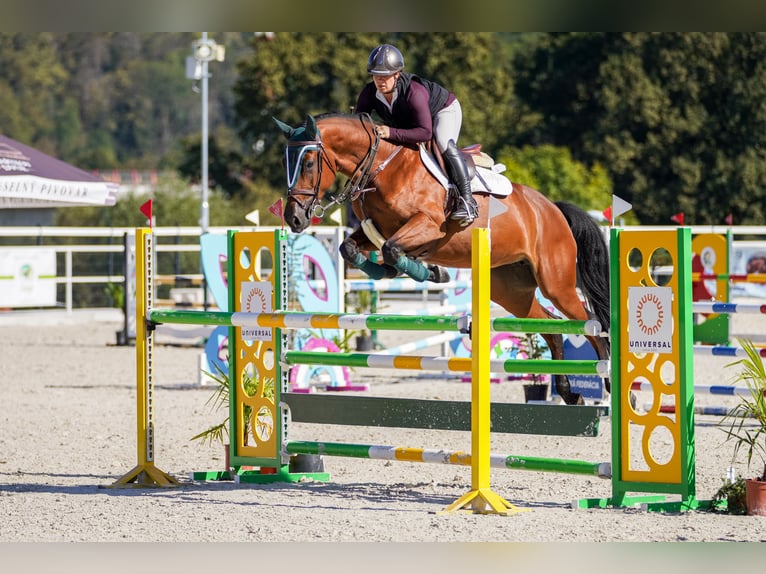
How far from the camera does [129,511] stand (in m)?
5.16

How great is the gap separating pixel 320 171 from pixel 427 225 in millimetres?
646

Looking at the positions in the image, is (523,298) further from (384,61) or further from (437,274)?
(384,61)

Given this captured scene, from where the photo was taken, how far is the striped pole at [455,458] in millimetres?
5094

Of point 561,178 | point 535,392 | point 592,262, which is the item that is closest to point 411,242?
point 592,262

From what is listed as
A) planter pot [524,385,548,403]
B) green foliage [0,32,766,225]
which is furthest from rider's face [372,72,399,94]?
green foliage [0,32,766,225]

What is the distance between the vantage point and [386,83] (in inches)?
233

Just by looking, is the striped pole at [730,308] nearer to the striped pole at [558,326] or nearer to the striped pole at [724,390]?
the striped pole at [724,390]

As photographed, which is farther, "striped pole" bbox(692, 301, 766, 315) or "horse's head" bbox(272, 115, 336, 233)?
"striped pole" bbox(692, 301, 766, 315)

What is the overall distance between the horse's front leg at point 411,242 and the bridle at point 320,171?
0.28 metres

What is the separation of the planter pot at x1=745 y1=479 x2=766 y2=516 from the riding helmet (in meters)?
2.42

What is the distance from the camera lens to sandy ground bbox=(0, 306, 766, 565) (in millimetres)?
4625

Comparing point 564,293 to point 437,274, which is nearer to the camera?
point 437,274

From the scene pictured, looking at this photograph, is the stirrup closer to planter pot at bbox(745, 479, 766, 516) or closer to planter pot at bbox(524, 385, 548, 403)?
planter pot at bbox(745, 479, 766, 516)

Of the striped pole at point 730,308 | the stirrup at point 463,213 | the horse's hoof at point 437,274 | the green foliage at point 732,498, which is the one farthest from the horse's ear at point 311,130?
the striped pole at point 730,308
